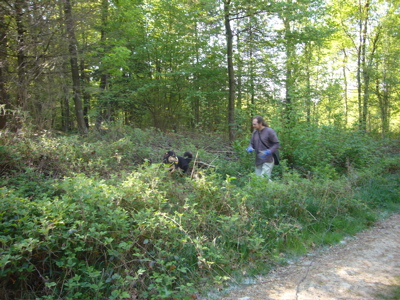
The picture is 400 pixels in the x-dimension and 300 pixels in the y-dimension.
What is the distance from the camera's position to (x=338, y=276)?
3.45m

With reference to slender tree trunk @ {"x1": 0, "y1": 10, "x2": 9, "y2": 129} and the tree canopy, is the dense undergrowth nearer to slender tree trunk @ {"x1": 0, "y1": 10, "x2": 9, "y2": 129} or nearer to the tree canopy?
slender tree trunk @ {"x1": 0, "y1": 10, "x2": 9, "y2": 129}

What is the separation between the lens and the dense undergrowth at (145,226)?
2.90m

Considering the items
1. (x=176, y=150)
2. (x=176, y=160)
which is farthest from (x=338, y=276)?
(x=176, y=150)

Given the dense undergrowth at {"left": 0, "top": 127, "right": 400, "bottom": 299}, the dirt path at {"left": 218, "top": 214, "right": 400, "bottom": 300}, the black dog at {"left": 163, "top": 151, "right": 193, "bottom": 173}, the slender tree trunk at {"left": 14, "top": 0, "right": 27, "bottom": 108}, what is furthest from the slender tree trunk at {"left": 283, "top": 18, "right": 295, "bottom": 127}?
the slender tree trunk at {"left": 14, "top": 0, "right": 27, "bottom": 108}

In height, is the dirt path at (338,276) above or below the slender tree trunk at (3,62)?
below

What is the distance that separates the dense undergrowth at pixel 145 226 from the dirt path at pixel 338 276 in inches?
9.1

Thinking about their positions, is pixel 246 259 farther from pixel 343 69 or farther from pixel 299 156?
pixel 343 69

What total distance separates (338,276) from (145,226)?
8.05ft

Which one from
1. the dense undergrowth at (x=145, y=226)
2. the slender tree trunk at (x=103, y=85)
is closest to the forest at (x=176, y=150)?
the dense undergrowth at (x=145, y=226)

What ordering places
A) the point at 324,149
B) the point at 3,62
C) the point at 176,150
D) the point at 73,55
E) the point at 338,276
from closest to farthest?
the point at 338,276, the point at 3,62, the point at 324,149, the point at 176,150, the point at 73,55

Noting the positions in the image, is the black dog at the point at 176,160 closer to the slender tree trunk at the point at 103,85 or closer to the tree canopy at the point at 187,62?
the tree canopy at the point at 187,62

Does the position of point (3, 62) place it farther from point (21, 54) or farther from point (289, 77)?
point (289, 77)

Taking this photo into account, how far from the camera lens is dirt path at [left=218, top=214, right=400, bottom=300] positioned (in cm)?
309

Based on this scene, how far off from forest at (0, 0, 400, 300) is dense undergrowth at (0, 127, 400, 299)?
0.02 metres
